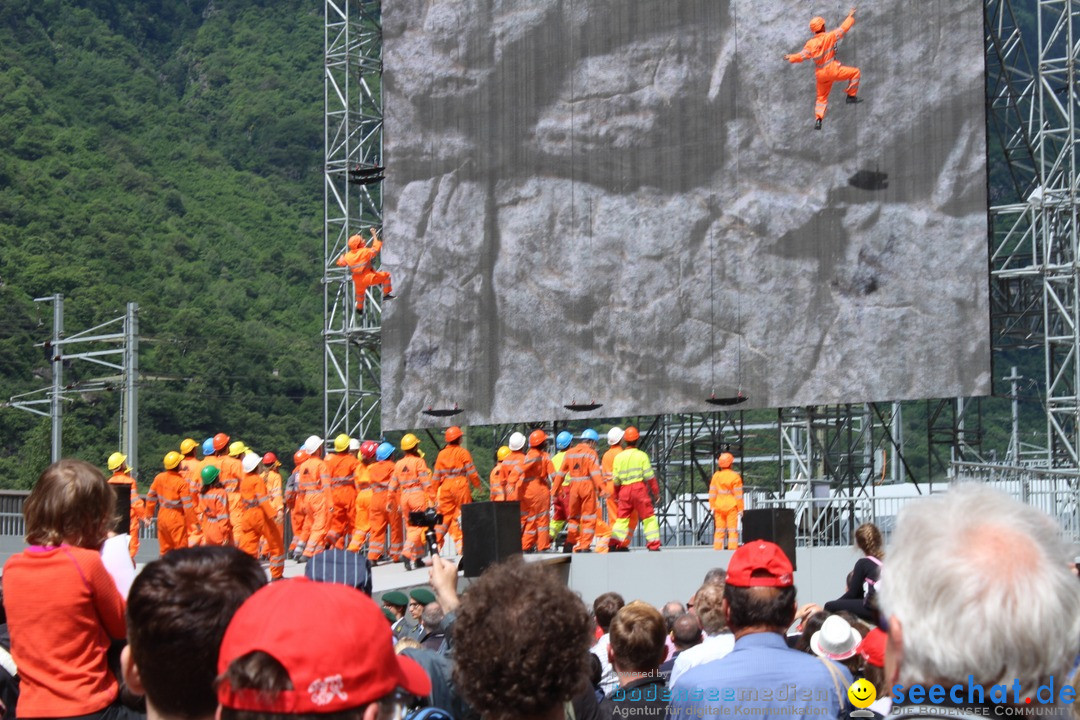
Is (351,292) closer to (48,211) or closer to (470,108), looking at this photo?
(470,108)

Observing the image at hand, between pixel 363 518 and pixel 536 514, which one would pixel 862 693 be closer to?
pixel 536 514

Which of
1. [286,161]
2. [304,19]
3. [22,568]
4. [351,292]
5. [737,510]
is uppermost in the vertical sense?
[304,19]

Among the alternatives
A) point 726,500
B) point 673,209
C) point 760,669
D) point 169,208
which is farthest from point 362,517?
point 169,208

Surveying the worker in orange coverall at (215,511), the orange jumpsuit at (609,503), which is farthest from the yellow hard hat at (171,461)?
the orange jumpsuit at (609,503)

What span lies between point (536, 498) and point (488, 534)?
19.8ft

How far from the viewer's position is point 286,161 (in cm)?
5341

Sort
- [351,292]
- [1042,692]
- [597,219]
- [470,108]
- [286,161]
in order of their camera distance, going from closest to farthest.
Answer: [1042,692] → [597,219] → [470,108] → [351,292] → [286,161]

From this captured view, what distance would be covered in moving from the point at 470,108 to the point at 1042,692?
62.1ft

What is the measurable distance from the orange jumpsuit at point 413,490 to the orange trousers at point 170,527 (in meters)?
2.40

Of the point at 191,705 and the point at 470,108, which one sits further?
the point at 470,108

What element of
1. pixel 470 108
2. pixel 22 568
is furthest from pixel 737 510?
pixel 22 568

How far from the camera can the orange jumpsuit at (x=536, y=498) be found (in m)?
15.9

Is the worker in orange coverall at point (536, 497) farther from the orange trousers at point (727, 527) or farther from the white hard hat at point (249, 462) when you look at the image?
the white hard hat at point (249, 462)

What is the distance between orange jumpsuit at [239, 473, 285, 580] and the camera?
15617 mm
